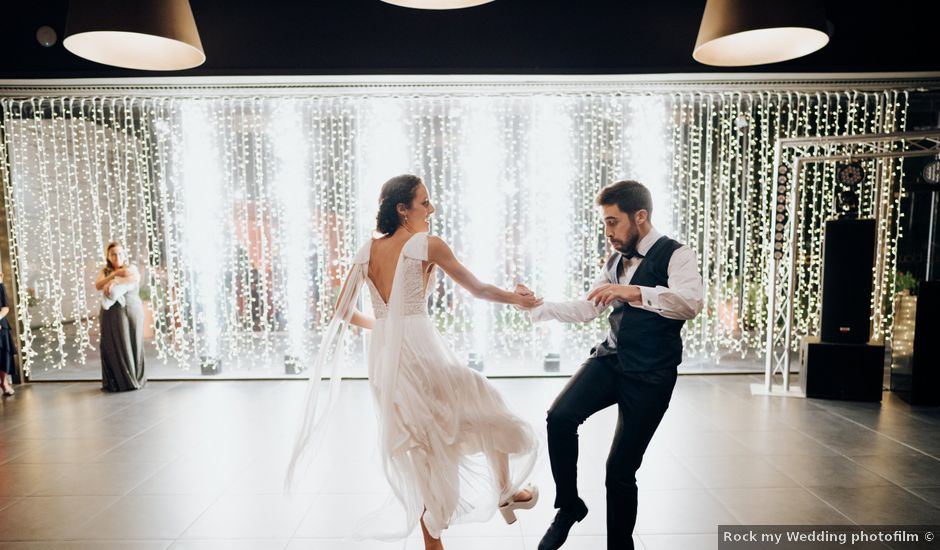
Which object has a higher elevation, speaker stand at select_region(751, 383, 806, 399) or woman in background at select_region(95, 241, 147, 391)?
woman in background at select_region(95, 241, 147, 391)

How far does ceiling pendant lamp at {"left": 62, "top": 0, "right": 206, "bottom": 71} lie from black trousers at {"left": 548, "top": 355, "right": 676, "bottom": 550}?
231 centimetres

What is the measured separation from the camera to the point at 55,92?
547 cm

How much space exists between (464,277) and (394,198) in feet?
1.50

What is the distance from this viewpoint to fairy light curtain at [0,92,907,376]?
612 centimetres

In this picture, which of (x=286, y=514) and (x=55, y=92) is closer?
(x=286, y=514)

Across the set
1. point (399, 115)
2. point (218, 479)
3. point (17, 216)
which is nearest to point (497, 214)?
point (399, 115)

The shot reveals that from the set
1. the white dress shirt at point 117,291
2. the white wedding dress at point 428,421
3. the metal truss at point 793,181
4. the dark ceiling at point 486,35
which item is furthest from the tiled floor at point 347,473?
the dark ceiling at point 486,35

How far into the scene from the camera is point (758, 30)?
98.6 inches

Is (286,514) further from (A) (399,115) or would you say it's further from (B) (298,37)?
(A) (399,115)

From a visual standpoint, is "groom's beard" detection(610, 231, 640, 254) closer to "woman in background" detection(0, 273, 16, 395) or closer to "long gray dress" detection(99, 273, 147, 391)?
"long gray dress" detection(99, 273, 147, 391)

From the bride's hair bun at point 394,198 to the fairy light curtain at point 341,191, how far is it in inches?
151

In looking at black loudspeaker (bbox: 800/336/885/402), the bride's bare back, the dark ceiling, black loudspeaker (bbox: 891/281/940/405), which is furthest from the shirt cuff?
black loudspeaker (bbox: 891/281/940/405)

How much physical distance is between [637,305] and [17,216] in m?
6.61

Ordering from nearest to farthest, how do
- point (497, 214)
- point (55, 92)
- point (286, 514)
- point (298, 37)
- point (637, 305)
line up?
1. point (637, 305)
2. point (286, 514)
3. point (298, 37)
4. point (55, 92)
5. point (497, 214)
